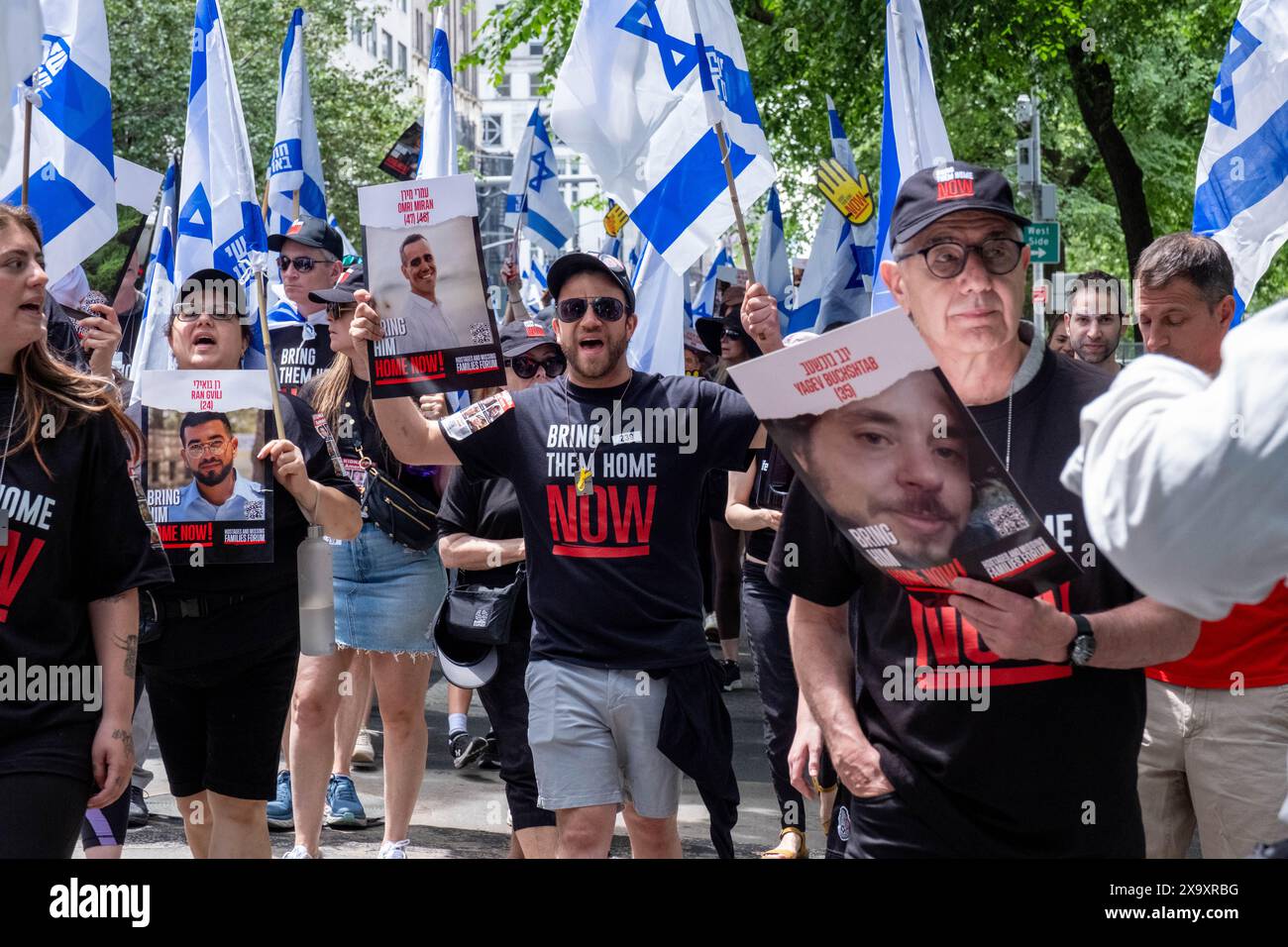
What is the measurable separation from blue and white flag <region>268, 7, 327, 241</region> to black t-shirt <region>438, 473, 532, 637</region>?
144 inches

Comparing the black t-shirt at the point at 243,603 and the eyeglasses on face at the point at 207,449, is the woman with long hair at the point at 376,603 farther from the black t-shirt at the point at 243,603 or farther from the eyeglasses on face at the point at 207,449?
the eyeglasses on face at the point at 207,449

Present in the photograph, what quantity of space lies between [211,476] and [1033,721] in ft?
9.92

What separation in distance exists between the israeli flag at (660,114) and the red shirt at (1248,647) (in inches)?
108

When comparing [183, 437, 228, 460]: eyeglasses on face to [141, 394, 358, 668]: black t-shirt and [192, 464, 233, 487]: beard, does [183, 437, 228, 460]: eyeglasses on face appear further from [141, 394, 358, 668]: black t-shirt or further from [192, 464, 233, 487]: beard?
[141, 394, 358, 668]: black t-shirt

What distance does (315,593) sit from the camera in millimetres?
5492

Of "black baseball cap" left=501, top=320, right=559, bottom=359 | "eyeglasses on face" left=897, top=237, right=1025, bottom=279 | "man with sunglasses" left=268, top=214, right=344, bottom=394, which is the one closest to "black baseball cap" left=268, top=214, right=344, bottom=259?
"man with sunglasses" left=268, top=214, right=344, bottom=394

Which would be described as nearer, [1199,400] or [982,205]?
[1199,400]

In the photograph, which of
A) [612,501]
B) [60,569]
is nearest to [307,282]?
[612,501]

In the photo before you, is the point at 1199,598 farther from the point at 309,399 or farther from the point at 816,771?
the point at 309,399

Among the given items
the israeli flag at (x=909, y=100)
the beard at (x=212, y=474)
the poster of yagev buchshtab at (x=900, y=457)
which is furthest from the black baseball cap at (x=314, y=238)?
the poster of yagev buchshtab at (x=900, y=457)

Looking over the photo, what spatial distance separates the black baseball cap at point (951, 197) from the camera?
3510 mm
